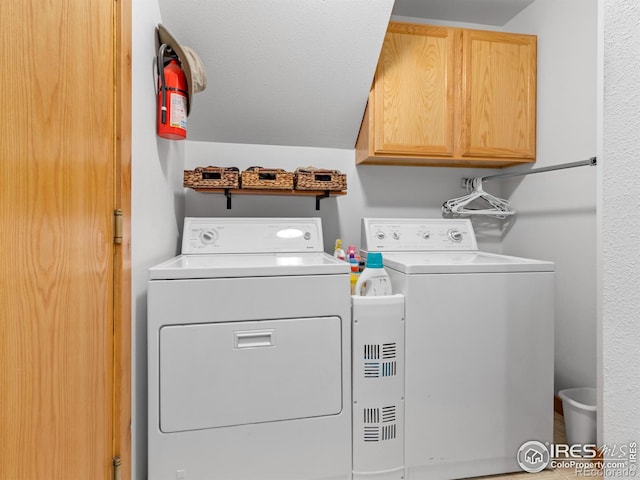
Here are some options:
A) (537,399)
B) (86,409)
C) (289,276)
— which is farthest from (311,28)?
(537,399)

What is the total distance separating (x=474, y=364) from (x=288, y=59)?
176 centimetres

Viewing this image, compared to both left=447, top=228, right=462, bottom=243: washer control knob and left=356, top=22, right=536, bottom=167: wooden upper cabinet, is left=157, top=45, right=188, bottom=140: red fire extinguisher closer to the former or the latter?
left=356, top=22, right=536, bottom=167: wooden upper cabinet

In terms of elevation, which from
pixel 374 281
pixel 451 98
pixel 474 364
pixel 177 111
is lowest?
pixel 474 364

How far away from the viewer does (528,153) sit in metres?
2.16

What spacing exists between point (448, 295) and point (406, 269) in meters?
0.21

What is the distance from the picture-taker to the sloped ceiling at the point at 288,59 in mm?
1681

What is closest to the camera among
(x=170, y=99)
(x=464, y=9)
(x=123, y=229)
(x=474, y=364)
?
(x=123, y=229)

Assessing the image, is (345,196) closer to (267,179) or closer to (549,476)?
(267,179)

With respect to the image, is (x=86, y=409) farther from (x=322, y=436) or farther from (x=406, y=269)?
(x=406, y=269)

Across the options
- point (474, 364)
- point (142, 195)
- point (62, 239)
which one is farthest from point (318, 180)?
point (62, 239)

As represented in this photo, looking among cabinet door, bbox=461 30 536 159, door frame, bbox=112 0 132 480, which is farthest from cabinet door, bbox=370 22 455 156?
door frame, bbox=112 0 132 480

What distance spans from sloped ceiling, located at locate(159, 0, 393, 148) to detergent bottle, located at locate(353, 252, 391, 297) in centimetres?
100

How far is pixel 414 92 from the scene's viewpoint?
6.62 ft

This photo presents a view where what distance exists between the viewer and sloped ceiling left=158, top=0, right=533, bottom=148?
5.51 feet
